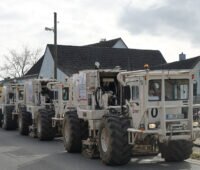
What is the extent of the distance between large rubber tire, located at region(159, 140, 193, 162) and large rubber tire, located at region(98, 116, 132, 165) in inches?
50.5

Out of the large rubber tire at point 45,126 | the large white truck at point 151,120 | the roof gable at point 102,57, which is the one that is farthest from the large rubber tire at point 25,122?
the roof gable at point 102,57

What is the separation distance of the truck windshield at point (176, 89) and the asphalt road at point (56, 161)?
71.0 inches

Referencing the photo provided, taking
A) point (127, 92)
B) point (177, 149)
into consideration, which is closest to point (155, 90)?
point (127, 92)

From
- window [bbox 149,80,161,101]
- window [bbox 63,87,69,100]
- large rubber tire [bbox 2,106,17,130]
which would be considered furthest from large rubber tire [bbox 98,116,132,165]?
large rubber tire [bbox 2,106,17,130]

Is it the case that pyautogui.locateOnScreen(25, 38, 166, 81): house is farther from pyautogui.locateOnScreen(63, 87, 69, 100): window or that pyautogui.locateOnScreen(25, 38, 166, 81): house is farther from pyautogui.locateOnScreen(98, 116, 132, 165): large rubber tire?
→ pyautogui.locateOnScreen(98, 116, 132, 165): large rubber tire

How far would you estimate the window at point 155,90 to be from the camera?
12594 millimetres

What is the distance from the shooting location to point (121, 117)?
12992 mm

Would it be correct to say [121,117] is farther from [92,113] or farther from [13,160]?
[13,160]

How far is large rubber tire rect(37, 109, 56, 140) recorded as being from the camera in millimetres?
20359

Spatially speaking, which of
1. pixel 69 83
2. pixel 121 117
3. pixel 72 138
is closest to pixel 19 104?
pixel 69 83

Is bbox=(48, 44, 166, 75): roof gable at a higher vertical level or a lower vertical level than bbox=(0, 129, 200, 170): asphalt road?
higher

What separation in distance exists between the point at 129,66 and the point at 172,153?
40.9m

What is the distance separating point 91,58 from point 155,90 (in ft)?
132

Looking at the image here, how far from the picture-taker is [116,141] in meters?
12.5
